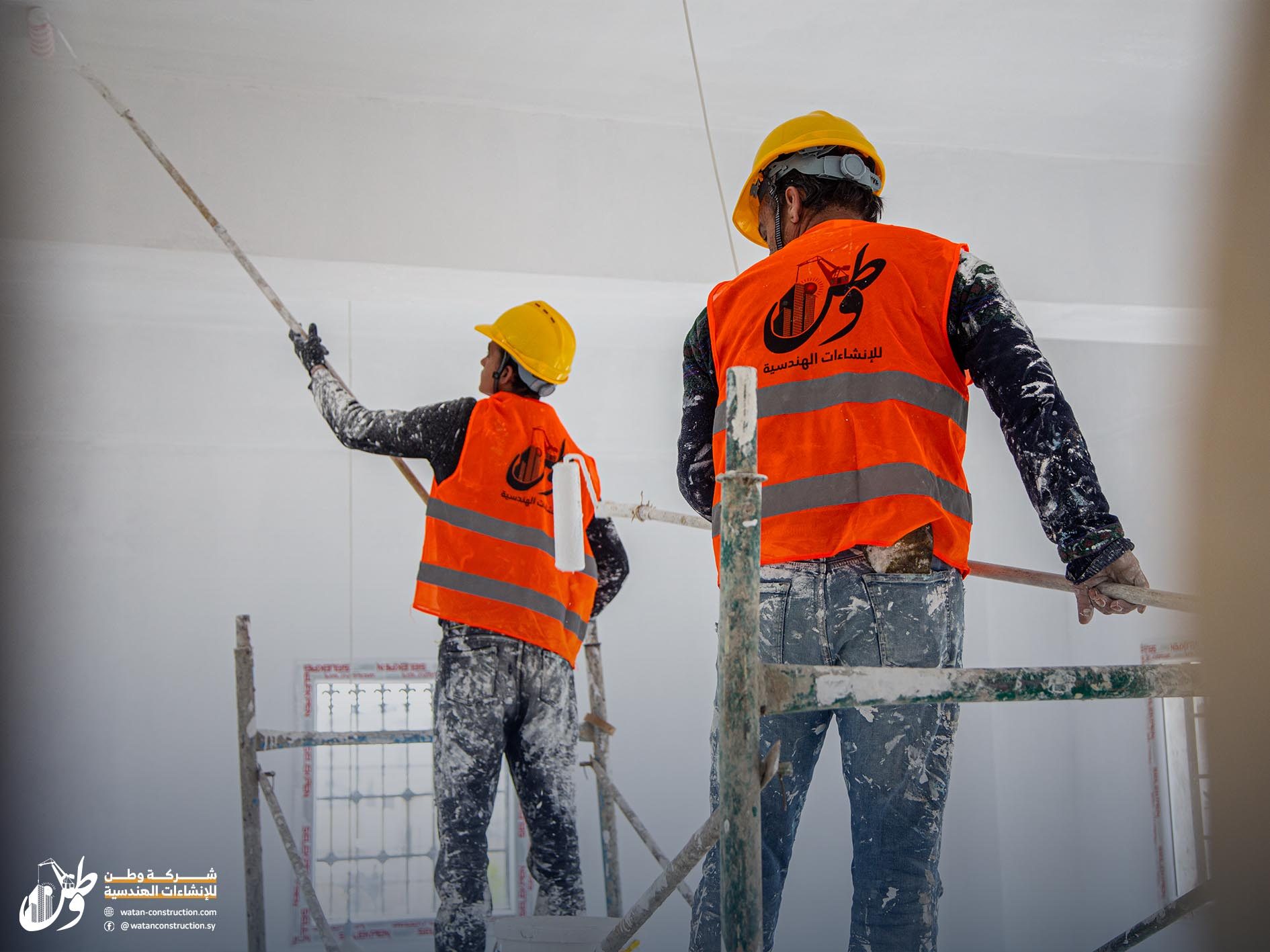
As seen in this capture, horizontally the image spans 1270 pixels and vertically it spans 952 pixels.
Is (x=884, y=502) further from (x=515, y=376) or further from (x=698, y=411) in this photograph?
(x=515, y=376)

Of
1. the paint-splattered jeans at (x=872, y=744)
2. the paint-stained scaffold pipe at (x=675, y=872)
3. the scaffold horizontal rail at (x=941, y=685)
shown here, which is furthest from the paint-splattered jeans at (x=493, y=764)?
the scaffold horizontal rail at (x=941, y=685)

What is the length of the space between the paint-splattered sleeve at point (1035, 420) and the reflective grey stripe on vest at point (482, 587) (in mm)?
1290

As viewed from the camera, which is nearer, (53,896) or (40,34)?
(40,34)

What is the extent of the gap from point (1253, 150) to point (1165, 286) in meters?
4.64

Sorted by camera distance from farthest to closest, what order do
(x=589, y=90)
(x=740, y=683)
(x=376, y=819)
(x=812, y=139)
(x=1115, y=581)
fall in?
(x=376, y=819), (x=589, y=90), (x=812, y=139), (x=1115, y=581), (x=740, y=683)

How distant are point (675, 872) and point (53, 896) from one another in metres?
3.78

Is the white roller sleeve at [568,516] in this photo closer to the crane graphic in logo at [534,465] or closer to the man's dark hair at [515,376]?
the crane graphic in logo at [534,465]

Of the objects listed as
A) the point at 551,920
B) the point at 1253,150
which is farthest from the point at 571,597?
the point at 1253,150

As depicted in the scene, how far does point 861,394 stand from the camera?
1393 mm

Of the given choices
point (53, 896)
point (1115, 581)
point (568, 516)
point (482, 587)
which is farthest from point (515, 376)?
point (53, 896)

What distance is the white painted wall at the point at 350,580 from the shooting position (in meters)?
4.29

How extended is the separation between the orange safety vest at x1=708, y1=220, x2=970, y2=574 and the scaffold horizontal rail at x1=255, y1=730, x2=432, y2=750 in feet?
5.68

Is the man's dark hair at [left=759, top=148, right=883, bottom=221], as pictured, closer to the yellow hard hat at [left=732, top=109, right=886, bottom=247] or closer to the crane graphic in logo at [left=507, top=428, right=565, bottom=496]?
the yellow hard hat at [left=732, top=109, right=886, bottom=247]

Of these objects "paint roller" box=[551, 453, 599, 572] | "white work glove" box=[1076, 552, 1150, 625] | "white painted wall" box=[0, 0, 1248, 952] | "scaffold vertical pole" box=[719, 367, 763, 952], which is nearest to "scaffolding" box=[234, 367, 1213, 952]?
"scaffold vertical pole" box=[719, 367, 763, 952]
